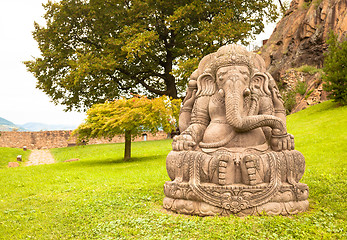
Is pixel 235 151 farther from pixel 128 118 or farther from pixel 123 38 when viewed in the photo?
pixel 123 38

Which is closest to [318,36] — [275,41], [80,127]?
[275,41]

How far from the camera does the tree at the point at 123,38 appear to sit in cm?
1507

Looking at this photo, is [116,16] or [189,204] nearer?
[189,204]

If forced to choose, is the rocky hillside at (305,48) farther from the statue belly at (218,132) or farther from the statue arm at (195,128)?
the statue belly at (218,132)

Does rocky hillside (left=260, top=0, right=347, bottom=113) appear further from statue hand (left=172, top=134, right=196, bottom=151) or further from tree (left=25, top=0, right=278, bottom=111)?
statue hand (left=172, top=134, right=196, bottom=151)

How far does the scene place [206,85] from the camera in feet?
15.6

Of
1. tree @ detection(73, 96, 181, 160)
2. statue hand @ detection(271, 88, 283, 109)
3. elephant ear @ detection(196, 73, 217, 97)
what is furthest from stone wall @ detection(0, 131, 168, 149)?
statue hand @ detection(271, 88, 283, 109)

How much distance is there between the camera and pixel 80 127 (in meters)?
11.0

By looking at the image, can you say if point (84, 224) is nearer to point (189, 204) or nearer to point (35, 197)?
point (189, 204)

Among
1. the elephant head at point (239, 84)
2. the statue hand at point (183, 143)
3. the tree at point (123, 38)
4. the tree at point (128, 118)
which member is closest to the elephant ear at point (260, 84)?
the elephant head at point (239, 84)

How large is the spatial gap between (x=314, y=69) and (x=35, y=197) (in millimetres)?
18159

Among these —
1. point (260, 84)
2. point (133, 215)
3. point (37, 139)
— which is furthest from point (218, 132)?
point (37, 139)

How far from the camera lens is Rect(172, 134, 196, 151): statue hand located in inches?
169

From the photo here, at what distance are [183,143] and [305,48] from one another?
18445 mm
